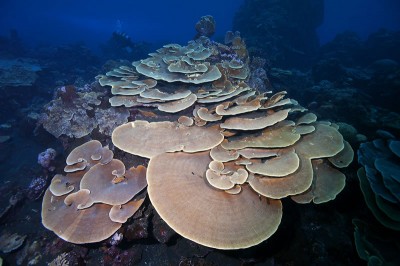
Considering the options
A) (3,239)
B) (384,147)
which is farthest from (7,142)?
(384,147)

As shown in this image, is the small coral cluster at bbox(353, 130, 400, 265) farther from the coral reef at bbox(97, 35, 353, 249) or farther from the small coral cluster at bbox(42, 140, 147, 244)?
the small coral cluster at bbox(42, 140, 147, 244)

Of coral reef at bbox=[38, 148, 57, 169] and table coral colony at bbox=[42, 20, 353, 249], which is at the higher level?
table coral colony at bbox=[42, 20, 353, 249]

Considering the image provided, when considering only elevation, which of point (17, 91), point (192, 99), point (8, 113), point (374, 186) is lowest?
point (8, 113)

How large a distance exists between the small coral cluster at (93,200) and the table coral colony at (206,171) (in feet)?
0.05

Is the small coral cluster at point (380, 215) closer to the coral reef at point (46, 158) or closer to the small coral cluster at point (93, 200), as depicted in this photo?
the small coral cluster at point (93, 200)

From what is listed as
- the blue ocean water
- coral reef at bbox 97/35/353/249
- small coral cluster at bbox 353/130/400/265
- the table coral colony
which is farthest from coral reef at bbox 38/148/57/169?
small coral cluster at bbox 353/130/400/265

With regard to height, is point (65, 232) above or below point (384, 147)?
below

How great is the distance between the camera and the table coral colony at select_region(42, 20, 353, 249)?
9.05 feet

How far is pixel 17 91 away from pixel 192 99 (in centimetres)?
1194

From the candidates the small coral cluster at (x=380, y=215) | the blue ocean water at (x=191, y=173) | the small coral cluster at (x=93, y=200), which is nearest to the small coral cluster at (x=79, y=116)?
the blue ocean water at (x=191, y=173)

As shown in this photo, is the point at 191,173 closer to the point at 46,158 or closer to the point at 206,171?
the point at 206,171

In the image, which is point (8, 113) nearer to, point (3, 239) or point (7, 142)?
point (7, 142)

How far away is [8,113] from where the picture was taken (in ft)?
34.3

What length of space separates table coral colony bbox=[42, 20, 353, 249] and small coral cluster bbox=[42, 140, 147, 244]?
0.6 inches
